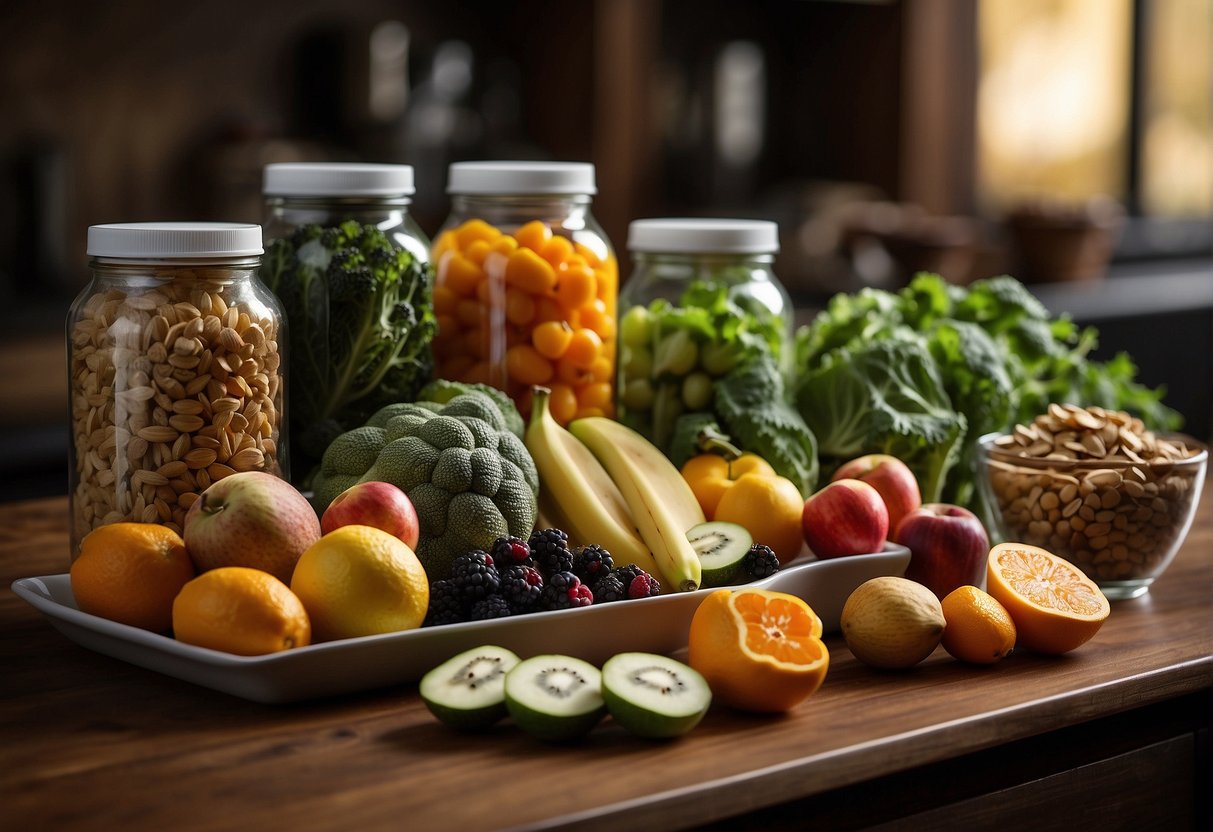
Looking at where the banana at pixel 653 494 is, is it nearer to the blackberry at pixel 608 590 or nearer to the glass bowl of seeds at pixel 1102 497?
the blackberry at pixel 608 590

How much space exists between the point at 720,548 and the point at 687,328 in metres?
0.33

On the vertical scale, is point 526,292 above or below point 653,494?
above

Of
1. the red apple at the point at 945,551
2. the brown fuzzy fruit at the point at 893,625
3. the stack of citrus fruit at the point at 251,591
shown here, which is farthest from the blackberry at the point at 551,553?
the red apple at the point at 945,551

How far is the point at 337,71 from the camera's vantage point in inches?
116

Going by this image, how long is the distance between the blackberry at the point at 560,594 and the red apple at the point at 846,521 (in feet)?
0.80

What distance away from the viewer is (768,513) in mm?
1122

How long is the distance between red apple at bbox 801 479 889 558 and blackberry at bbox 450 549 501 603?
0.29m

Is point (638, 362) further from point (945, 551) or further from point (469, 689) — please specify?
point (469, 689)

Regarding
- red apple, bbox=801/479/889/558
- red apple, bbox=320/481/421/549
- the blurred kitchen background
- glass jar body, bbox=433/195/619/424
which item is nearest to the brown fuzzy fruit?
red apple, bbox=801/479/889/558

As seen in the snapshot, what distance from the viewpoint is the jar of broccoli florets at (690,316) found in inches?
52.7

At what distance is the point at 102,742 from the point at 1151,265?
4089 mm

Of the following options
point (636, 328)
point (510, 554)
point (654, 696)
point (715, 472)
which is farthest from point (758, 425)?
point (654, 696)

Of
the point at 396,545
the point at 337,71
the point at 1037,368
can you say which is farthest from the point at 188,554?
the point at 337,71

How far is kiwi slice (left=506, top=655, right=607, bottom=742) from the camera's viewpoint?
804mm
